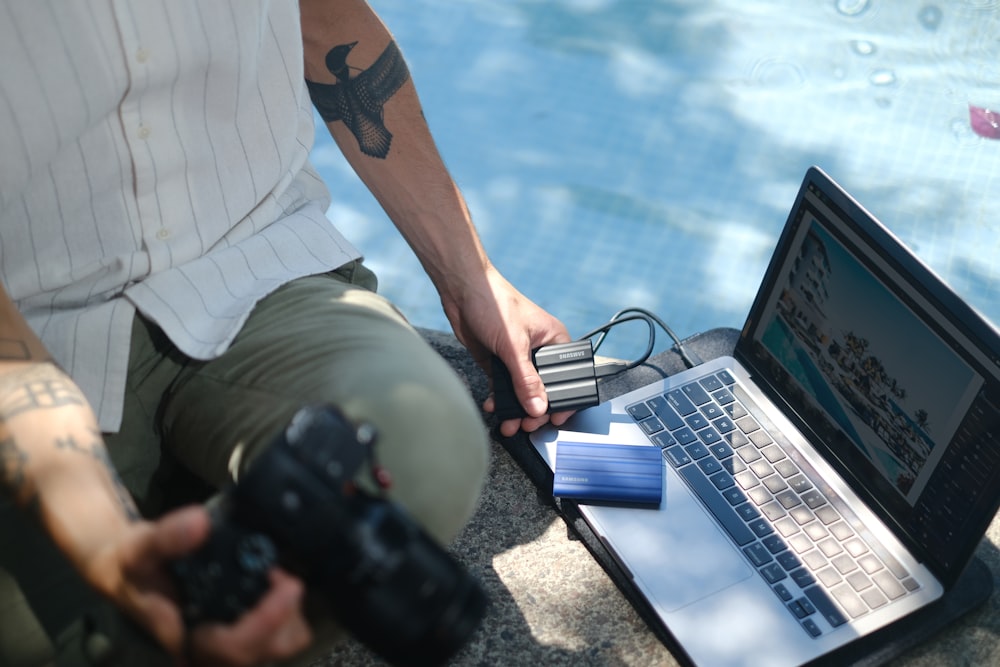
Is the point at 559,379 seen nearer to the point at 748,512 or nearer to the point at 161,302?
the point at 748,512

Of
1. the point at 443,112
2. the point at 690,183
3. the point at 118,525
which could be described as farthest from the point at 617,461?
the point at 443,112

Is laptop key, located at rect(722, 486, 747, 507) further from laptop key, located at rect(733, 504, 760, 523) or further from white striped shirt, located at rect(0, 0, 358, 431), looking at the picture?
white striped shirt, located at rect(0, 0, 358, 431)

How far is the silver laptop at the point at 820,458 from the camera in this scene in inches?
41.7

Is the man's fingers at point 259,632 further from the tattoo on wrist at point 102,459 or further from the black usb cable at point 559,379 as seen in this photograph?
the black usb cable at point 559,379

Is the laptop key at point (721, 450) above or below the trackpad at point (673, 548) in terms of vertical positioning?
above

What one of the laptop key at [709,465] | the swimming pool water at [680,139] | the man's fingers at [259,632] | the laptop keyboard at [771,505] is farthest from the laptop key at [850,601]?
the swimming pool water at [680,139]

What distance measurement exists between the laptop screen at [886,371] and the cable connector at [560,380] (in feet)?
0.82

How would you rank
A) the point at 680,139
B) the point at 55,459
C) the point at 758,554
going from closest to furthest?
the point at 55,459 < the point at 758,554 < the point at 680,139

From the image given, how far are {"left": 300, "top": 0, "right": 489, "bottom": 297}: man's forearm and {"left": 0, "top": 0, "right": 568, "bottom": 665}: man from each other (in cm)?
14

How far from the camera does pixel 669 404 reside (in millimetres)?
1382

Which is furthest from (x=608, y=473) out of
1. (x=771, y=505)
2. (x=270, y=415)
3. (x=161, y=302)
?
(x=161, y=302)

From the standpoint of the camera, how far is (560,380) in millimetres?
1324

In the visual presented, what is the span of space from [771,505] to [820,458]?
109mm

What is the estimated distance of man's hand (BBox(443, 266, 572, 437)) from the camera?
4.29 ft
